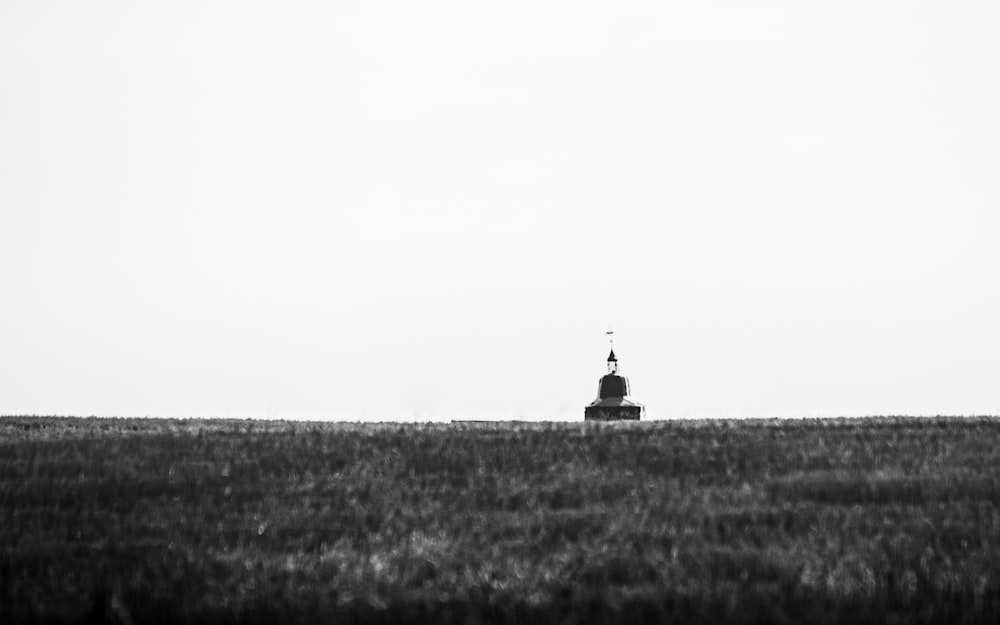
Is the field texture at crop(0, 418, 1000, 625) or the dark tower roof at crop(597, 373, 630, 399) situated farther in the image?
the dark tower roof at crop(597, 373, 630, 399)

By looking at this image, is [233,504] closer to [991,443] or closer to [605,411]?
[991,443]

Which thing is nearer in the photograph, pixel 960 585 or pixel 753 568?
pixel 960 585

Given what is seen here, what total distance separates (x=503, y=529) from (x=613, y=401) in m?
72.0

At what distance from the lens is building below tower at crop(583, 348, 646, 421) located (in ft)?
274

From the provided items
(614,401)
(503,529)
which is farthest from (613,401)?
(503,529)

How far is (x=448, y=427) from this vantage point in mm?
26766

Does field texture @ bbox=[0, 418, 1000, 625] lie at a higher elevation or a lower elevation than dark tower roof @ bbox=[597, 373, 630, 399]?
lower

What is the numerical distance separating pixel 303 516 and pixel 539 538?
338cm

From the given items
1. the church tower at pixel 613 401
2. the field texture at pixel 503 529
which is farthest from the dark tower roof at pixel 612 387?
the field texture at pixel 503 529

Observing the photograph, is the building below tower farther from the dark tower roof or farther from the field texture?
the field texture

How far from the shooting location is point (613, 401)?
84812 millimetres

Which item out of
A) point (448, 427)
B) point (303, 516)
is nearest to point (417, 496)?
point (303, 516)

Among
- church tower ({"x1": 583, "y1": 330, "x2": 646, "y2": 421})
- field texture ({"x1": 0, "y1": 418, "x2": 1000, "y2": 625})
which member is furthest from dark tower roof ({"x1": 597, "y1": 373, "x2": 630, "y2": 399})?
field texture ({"x1": 0, "y1": 418, "x2": 1000, "y2": 625})

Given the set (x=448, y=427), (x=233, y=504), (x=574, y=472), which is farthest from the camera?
(x=448, y=427)
